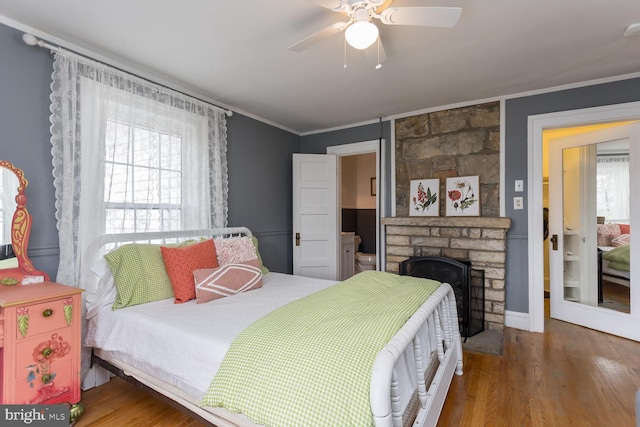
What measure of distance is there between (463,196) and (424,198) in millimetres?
407

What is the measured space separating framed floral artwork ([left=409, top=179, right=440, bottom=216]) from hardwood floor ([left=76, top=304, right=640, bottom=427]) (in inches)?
59.3

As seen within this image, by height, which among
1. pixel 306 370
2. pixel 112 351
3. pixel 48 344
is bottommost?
pixel 112 351

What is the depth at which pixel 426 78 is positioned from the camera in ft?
9.09

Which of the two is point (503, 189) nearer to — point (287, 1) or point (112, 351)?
point (287, 1)

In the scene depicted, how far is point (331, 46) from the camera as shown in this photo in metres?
2.24

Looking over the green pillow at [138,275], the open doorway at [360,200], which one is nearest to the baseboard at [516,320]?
the open doorway at [360,200]

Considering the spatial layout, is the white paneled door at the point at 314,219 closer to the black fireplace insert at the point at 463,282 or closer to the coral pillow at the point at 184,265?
the black fireplace insert at the point at 463,282

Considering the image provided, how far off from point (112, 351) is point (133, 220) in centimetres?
97

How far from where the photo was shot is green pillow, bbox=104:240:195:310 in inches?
79.1

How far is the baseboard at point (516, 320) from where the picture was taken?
3159mm

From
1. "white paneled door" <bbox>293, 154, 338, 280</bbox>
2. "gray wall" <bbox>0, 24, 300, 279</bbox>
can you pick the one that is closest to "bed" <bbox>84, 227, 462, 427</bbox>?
"gray wall" <bbox>0, 24, 300, 279</bbox>

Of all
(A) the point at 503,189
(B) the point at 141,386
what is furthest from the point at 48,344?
(A) the point at 503,189

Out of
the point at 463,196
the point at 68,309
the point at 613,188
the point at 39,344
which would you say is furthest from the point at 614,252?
the point at 39,344

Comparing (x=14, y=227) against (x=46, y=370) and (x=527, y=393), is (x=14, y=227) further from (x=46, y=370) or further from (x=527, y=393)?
(x=527, y=393)
